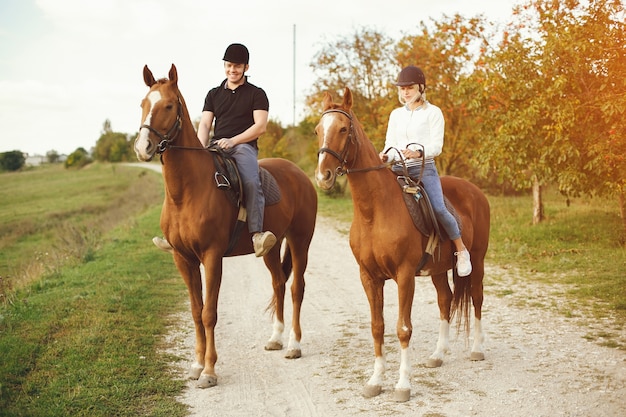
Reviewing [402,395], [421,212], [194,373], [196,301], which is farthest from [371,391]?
[196,301]

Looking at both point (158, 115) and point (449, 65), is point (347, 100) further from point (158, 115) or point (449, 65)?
point (449, 65)

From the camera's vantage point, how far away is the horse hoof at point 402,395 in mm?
4988

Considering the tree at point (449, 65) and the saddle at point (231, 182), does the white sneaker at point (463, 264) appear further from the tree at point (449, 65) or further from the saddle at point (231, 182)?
the tree at point (449, 65)

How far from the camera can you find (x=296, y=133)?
41.9 meters

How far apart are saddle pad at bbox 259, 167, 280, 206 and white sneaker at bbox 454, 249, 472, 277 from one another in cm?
221

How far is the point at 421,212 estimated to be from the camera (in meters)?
5.39

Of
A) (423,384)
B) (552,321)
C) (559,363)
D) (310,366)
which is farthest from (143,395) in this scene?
(552,321)

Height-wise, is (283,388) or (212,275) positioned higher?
(212,275)

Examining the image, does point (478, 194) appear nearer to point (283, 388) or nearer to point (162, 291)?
point (283, 388)

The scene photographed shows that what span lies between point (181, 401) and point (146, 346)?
173cm

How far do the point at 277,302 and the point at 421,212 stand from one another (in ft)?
7.91

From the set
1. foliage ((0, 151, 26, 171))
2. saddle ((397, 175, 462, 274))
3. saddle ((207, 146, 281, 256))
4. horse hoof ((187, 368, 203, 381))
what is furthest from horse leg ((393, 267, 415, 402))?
foliage ((0, 151, 26, 171))

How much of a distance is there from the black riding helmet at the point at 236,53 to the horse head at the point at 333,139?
1686 mm

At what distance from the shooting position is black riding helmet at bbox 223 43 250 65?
6.13m
